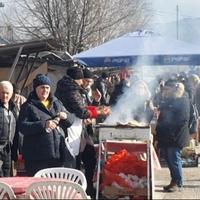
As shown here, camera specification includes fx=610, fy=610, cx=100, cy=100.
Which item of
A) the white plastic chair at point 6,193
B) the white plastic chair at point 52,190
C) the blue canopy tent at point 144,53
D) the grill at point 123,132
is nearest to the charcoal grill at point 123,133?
the grill at point 123,132

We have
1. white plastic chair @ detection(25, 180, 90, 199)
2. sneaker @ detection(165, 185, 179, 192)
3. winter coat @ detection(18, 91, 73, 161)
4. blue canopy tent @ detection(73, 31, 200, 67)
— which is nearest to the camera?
white plastic chair @ detection(25, 180, 90, 199)

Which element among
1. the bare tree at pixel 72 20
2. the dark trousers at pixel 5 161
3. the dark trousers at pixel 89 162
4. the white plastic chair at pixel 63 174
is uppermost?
the white plastic chair at pixel 63 174

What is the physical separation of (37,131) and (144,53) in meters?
6.16

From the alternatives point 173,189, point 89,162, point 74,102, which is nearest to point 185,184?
point 173,189

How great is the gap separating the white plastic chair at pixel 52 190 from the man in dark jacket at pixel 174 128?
3.95 m

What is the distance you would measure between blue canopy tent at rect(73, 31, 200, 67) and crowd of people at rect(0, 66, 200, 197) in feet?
8.23

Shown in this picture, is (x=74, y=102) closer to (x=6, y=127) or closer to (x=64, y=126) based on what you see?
(x=64, y=126)

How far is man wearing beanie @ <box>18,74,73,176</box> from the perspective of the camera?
→ 23.8ft

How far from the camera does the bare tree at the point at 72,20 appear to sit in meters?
29.8

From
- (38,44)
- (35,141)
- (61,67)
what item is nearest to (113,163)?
(35,141)

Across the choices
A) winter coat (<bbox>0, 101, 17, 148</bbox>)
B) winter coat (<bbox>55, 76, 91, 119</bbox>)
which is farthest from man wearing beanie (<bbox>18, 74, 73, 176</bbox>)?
winter coat (<bbox>55, 76, 91, 119</bbox>)

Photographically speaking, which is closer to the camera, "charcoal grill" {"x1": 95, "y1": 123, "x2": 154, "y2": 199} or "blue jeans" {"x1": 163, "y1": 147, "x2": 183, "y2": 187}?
"charcoal grill" {"x1": 95, "y1": 123, "x2": 154, "y2": 199}

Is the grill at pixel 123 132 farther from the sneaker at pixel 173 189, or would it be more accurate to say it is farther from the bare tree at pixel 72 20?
the bare tree at pixel 72 20

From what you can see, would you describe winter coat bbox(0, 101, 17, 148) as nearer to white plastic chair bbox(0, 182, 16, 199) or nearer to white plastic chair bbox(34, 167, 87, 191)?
white plastic chair bbox(34, 167, 87, 191)
